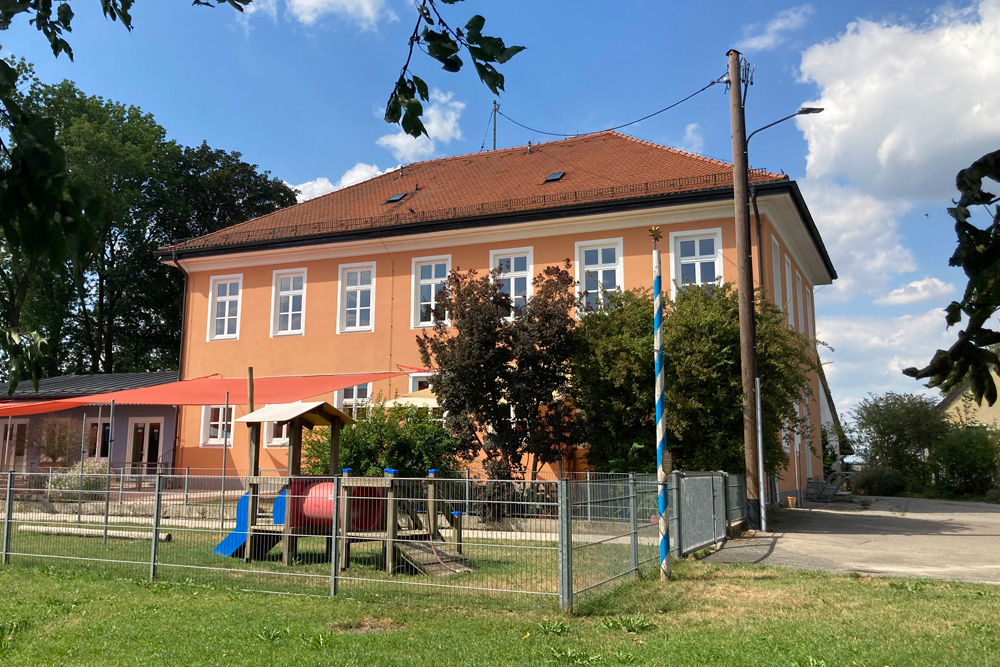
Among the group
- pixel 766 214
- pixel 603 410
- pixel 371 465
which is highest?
pixel 766 214

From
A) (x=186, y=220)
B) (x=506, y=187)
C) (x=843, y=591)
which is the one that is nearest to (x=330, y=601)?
(x=843, y=591)

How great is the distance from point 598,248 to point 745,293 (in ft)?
22.9

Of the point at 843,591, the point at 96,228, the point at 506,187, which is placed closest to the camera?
the point at 96,228

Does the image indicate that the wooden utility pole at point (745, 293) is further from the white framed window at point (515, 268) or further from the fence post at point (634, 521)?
the white framed window at point (515, 268)

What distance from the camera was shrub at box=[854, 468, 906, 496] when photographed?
31.5 m

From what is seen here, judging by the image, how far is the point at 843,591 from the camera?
9141 millimetres

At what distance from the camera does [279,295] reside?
26.4 m

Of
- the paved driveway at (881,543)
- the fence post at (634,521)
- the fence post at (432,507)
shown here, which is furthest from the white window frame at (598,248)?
the fence post at (432,507)

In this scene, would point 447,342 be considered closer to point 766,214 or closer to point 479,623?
point 766,214

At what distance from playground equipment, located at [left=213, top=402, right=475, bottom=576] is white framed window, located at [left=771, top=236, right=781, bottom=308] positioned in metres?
14.8

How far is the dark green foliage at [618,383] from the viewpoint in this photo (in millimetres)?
16922

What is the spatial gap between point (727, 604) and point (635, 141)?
20170 mm

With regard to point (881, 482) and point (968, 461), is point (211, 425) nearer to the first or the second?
point (881, 482)

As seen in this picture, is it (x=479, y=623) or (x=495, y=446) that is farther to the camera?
(x=495, y=446)
